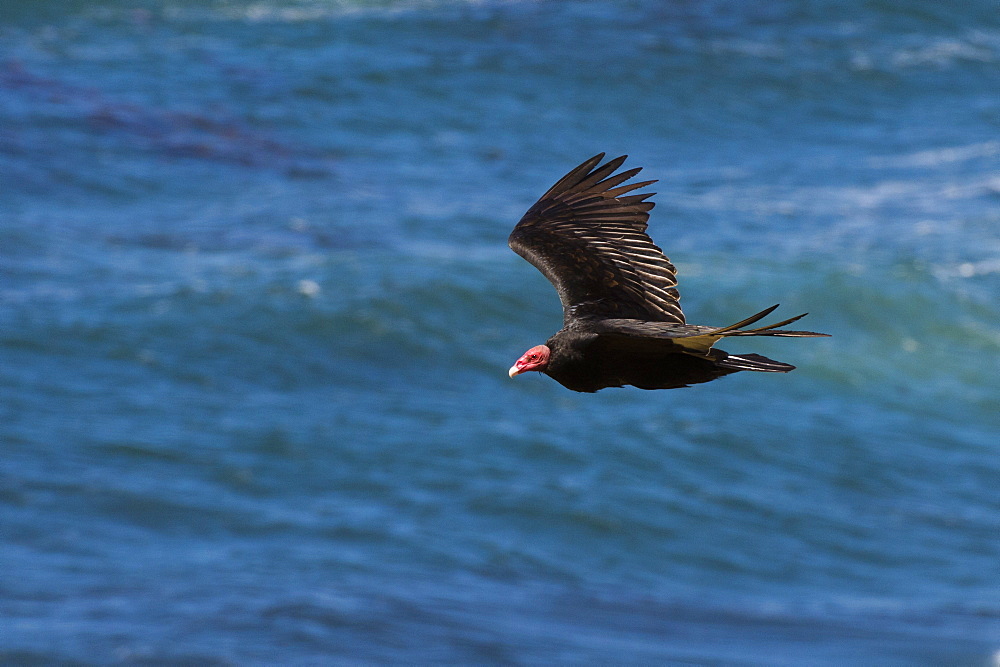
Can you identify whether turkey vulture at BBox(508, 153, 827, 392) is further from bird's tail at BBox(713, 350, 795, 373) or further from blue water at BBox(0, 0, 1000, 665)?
blue water at BBox(0, 0, 1000, 665)

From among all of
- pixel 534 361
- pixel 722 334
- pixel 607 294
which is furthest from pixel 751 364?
pixel 607 294

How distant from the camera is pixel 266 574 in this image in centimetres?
1773

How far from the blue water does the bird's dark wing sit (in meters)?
9.33

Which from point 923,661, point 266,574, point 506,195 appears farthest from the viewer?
point 506,195

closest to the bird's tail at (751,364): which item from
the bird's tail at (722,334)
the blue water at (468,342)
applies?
the bird's tail at (722,334)

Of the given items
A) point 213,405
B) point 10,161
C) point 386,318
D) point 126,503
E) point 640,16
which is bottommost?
point 126,503

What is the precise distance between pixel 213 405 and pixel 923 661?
11.8m

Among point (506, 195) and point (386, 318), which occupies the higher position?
Answer: point (506, 195)

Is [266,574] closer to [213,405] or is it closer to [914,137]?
[213,405]

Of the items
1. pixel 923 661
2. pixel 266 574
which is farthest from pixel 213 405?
pixel 923 661

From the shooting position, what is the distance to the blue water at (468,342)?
56.8 ft

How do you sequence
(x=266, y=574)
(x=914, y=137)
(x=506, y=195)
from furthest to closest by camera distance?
(x=914, y=137), (x=506, y=195), (x=266, y=574)

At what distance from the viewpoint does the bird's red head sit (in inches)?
228

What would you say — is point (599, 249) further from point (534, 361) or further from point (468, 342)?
point (468, 342)
